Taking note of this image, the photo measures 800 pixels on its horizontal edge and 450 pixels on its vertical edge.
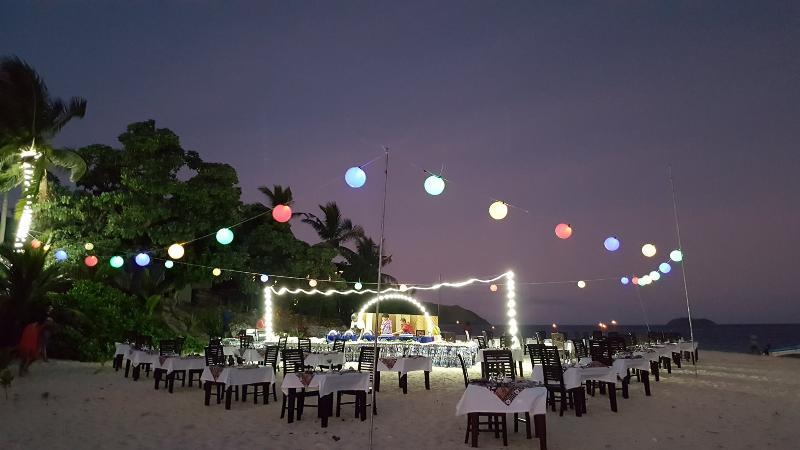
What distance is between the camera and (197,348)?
1722 cm

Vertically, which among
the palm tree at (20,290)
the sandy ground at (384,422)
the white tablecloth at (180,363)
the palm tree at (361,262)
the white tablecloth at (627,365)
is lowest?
the sandy ground at (384,422)

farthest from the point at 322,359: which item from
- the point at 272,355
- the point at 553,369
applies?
the point at 553,369

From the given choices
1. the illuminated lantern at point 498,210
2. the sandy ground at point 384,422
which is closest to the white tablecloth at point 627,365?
the sandy ground at point 384,422

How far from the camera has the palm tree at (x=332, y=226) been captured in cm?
2961

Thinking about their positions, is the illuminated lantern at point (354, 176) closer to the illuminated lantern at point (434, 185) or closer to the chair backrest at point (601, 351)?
the illuminated lantern at point (434, 185)

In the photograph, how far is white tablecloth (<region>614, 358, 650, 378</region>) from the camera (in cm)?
868

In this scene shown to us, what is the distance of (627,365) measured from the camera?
902 cm

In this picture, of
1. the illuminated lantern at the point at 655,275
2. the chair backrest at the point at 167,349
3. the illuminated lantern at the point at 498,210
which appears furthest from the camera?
the illuminated lantern at the point at 655,275

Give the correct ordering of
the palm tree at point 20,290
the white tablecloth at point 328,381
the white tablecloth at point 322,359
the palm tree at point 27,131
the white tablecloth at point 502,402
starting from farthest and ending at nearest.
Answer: the palm tree at point 27,131 < the palm tree at point 20,290 < the white tablecloth at point 322,359 < the white tablecloth at point 328,381 < the white tablecloth at point 502,402

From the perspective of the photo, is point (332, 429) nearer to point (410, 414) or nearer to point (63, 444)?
A: point (410, 414)

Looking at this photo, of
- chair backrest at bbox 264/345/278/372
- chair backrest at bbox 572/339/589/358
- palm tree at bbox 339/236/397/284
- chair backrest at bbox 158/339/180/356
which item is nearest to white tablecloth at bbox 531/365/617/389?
chair backrest at bbox 572/339/589/358

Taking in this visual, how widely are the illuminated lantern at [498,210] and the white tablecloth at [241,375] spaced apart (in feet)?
15.2

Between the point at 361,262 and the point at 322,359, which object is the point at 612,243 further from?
the point at 361,262

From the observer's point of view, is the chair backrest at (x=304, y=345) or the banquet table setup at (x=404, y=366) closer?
the banquet table setup at (x=404, y=366)
